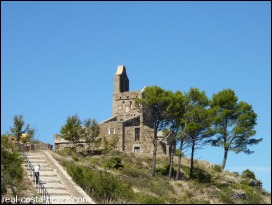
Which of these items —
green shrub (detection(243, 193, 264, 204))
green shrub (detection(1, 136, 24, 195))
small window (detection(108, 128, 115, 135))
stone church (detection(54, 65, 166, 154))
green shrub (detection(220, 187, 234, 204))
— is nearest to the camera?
green shrub (detection(1, 136, 24, 195))

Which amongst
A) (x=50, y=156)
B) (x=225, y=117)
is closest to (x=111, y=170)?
(x=50, y=156)

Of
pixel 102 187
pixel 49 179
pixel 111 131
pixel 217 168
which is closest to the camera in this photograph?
pixel 102 187

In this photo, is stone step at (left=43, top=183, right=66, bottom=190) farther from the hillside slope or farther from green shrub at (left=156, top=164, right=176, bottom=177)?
green shrub at (left=156, top=164, right=176, bottom=177)

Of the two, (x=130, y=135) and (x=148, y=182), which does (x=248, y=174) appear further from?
(x=148, y=182)

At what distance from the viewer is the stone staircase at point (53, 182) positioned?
3075 cm

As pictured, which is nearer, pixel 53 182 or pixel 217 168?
pixel 53 182

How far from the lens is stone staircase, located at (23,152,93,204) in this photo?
30752mm

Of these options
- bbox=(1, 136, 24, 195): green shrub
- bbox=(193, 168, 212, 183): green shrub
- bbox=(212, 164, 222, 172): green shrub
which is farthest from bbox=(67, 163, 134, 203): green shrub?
bbox=(212, 164, 222, 172): green shrub

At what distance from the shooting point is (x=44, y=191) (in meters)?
32.0

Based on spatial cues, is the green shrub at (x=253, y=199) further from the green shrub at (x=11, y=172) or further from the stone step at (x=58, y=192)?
the green shrub at (x=11, y=172)

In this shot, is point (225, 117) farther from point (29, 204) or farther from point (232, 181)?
point (29, 204)

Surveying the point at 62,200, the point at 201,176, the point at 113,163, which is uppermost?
the point at 113,163

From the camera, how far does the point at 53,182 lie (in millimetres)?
35094

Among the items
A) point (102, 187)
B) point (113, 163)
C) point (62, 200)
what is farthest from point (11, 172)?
point (113, 163)
